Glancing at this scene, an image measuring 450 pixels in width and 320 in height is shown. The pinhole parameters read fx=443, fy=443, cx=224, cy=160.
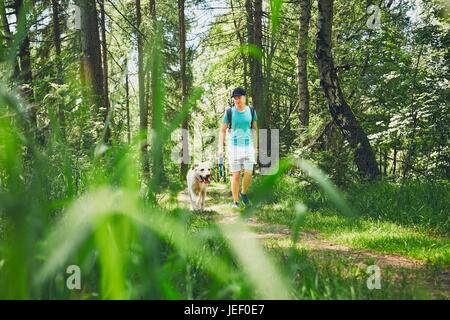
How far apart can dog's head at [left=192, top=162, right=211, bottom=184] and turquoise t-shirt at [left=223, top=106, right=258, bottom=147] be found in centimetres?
87

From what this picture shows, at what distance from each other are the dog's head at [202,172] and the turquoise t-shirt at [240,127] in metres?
0.87

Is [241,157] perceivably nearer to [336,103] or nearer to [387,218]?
[336,103]

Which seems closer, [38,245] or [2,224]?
[38,245]

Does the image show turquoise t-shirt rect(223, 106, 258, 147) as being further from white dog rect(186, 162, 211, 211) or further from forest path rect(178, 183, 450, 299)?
forest path rect(178, 183, 450, 299)

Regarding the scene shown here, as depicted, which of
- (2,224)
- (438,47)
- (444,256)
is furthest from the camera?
(438,47)

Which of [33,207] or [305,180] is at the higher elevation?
[33,207]

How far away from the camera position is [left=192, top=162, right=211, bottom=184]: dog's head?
9094 millimetres

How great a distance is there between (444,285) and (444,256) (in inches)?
37.0

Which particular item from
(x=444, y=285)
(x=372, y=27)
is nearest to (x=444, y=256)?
(x=444, y=285)

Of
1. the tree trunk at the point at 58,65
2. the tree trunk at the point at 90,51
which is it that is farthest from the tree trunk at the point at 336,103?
the tree trunk at the point at 58,65

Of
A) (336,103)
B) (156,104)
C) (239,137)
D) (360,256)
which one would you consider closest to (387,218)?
(360,256)
